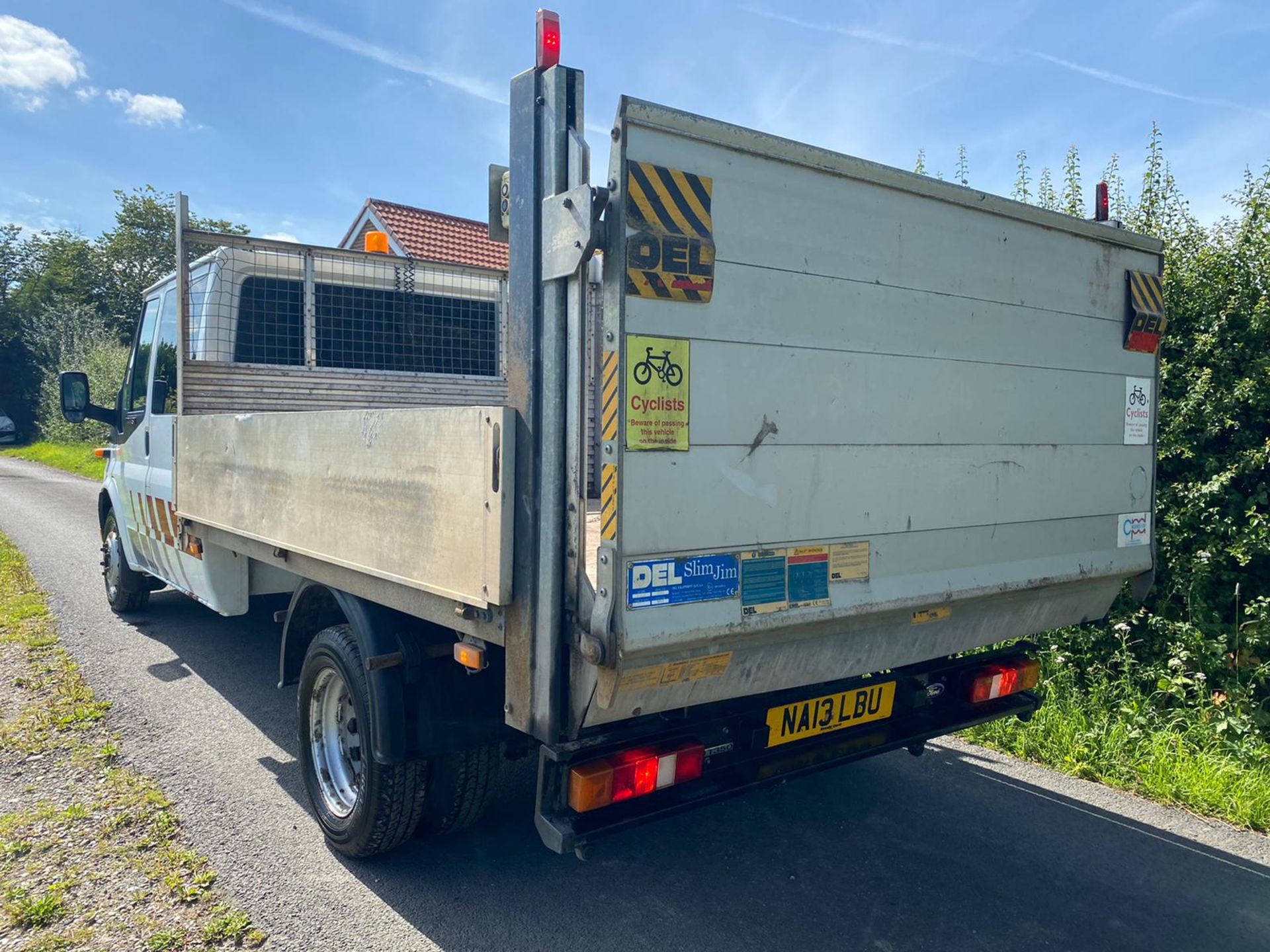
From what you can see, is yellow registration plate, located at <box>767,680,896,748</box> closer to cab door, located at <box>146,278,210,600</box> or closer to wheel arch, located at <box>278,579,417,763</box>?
wheel arch, located at <box>278,579,417,763</box>

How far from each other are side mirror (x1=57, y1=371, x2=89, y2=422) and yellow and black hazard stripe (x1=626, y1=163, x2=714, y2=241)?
5.20 m

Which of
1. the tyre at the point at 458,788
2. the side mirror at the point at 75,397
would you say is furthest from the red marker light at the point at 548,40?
the side mirror at the point at 75,397

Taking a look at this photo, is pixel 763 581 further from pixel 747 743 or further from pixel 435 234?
pixel 435 234

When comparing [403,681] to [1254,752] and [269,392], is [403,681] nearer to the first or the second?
[269,392]

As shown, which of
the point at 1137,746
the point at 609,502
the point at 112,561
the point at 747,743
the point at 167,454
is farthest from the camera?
the point at 112,561

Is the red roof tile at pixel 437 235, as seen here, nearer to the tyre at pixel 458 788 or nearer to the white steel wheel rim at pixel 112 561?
the white steel wheel rim at pixel 112 561

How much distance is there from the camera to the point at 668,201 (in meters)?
2.30

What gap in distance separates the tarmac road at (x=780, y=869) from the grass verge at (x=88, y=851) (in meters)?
0.10

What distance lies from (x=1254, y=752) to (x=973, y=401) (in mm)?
2787

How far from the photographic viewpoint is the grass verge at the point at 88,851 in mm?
2850

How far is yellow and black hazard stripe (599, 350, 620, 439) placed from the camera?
7.23 ft

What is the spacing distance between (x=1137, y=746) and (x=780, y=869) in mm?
2324

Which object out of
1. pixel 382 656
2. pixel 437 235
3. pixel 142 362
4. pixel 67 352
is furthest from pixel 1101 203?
pixel 67 352

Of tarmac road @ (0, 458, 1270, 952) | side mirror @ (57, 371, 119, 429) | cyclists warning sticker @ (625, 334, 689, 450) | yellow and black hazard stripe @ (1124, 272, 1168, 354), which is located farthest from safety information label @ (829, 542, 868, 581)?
side mirror @ (57, 371, 119, 429)
